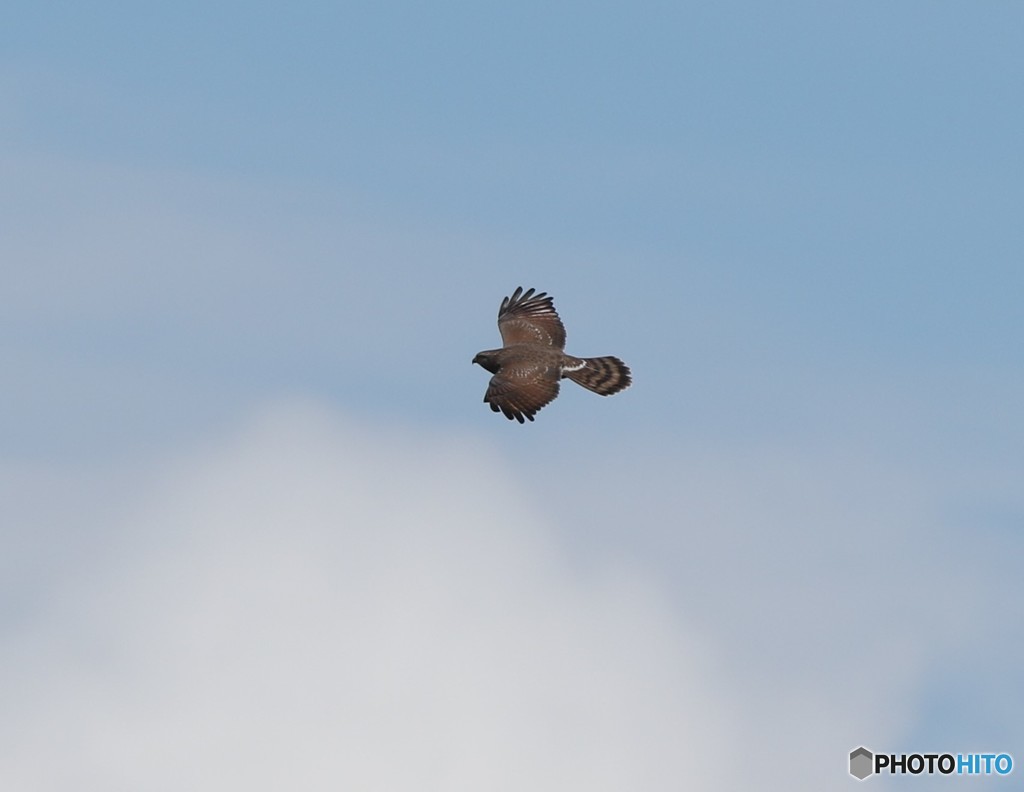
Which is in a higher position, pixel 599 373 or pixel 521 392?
pixel 599 373

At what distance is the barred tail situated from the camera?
38388 mm

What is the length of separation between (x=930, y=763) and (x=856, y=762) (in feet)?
20.7

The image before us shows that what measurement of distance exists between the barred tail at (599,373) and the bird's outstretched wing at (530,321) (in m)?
2.63

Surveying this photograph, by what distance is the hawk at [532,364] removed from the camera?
34.2 meters

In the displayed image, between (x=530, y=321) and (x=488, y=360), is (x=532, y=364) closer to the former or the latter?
(x=488, y=360)

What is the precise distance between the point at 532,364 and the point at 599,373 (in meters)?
2.58

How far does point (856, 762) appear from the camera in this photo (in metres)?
37.9

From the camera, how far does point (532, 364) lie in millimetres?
37281

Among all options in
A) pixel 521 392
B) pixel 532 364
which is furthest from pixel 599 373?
pixel 521 392

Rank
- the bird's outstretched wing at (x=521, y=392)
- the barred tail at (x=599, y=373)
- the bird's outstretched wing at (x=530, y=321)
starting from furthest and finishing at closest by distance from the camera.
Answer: the bird's outstretched wing at (x=530, y=321) < the barred tail at (x=599, y=373) < the bird's outstretched wing at (x=521, y=392)

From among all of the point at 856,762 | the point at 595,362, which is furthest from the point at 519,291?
the point at 856,762

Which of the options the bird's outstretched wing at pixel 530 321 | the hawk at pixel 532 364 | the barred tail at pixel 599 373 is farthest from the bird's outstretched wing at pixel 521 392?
the bird's outstretched wing at pixel 530 321

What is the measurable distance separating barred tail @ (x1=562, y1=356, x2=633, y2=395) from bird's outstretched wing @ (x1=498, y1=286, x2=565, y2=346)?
2.63m

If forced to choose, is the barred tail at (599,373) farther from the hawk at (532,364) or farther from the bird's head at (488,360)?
the bird's head at (488,360)
